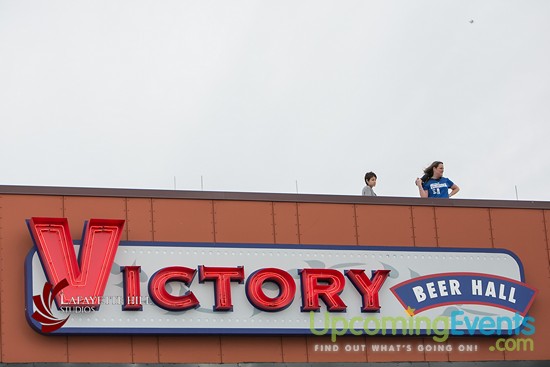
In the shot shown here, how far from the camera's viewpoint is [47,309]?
83.6ft

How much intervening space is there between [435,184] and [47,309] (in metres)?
9.67

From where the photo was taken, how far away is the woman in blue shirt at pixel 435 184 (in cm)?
3048

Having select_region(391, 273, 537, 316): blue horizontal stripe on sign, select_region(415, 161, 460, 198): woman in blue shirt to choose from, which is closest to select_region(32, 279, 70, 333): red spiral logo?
select_region(391, 273, 537, 316): blue horizontal stripe on sign

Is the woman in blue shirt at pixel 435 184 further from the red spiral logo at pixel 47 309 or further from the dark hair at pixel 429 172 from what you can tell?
A: the red spiral logo at pixel 47 309

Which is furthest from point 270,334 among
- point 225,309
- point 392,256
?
point 392,256

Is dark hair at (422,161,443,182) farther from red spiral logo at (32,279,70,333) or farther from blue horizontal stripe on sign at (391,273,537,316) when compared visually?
red spiral logo at (32,279,70,333)

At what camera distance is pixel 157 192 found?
90.0 feet


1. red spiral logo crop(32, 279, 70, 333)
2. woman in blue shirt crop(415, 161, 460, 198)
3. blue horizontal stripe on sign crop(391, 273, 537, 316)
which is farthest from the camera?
woman in blue shirt crop(415, 161, 460, 198)

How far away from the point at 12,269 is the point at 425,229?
29.9 ft

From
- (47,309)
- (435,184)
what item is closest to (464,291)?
(435,184)

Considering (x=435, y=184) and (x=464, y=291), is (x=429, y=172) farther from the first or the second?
(x=464, y=291)

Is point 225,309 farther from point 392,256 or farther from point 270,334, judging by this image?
point 392,256

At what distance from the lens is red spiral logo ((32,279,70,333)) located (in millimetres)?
25375

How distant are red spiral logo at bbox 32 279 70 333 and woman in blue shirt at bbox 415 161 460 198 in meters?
9.02
